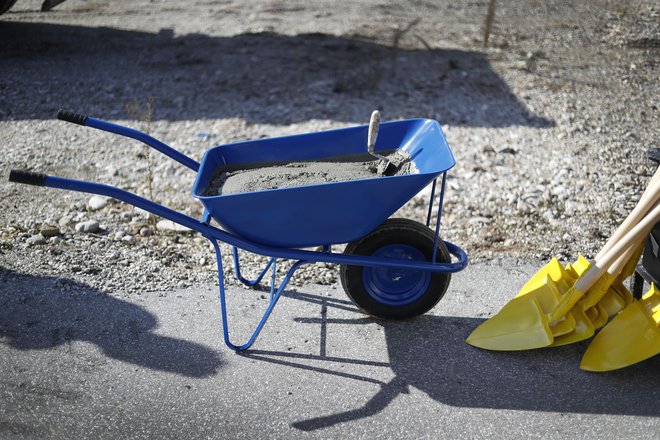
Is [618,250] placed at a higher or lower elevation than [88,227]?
higher

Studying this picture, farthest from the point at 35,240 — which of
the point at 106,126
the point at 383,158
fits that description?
the point at 383,158

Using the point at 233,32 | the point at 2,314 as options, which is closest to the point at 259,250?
the point at 2,314

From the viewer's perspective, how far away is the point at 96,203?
182 inches

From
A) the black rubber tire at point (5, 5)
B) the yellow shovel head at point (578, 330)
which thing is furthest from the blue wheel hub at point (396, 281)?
the black rubber tire at point (5, 5)

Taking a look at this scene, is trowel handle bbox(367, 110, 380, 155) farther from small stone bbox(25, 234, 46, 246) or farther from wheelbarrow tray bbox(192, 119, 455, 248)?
small stone bbox(25, 234, 46, 246)

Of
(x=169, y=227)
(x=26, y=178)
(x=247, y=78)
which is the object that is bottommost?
(x=247, y=78)

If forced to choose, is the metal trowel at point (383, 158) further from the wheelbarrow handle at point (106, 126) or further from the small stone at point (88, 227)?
the small stone at point (88, 227)

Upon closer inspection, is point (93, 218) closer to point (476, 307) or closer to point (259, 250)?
point (259, 250)

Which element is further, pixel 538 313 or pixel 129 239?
pixel 129 239

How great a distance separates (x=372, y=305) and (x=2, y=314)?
1958 millimetres

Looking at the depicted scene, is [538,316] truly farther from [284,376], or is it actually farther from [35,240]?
[35,240]

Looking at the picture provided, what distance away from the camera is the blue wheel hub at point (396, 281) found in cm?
330

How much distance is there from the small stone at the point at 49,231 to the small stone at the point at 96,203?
1.28 feet

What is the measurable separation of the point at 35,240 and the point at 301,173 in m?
1.92
